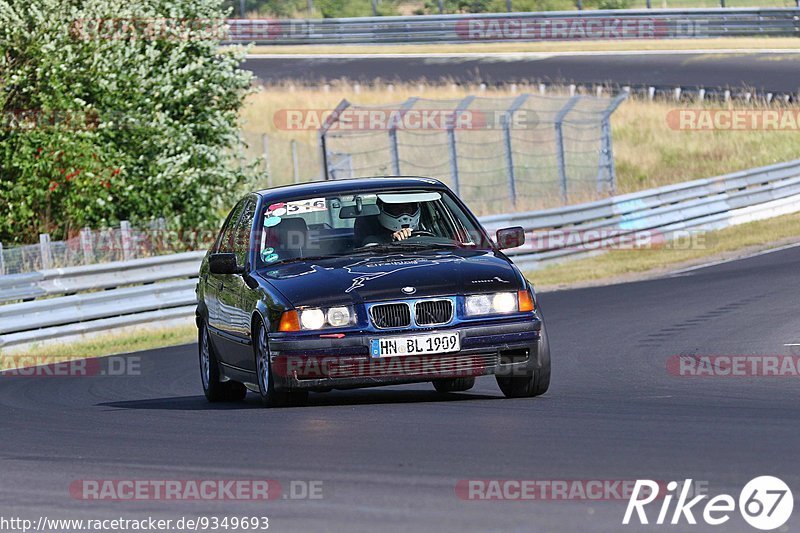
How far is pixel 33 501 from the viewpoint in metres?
7.25

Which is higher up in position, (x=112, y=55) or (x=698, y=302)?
(x=112, y=55)

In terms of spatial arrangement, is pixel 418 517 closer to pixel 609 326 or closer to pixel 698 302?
pixel 609 326

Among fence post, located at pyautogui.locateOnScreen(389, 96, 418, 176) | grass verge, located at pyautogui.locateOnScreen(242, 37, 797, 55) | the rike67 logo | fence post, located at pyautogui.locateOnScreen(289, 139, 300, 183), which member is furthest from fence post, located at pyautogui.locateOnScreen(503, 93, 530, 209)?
Answer: the rike67 logo

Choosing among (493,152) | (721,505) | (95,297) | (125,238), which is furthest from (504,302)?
(493,152)

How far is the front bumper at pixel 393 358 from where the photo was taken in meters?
9.74

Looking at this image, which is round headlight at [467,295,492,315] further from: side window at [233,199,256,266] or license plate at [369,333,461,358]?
side window at [233,199,256,266]

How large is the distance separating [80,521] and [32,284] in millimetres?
12779

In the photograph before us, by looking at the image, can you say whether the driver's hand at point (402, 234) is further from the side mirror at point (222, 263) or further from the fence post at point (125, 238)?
the fence post at point (125, 238)

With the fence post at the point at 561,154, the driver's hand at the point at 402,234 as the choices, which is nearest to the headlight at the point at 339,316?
the driver's hand at the point at 402,234

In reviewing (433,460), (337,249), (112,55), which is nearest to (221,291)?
(337,249)

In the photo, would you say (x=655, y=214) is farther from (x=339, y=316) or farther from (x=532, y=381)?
(x=339, y=316)

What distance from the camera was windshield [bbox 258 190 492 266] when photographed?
424 inches

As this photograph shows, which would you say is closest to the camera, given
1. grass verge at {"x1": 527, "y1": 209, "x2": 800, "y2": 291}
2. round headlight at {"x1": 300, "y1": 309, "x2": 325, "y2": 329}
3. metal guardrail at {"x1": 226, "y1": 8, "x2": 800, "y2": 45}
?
round headlight at {"x1": 300, "y1": 309, "x2": 325, "y2": 329}

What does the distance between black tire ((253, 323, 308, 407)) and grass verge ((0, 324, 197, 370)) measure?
7.79 meters
